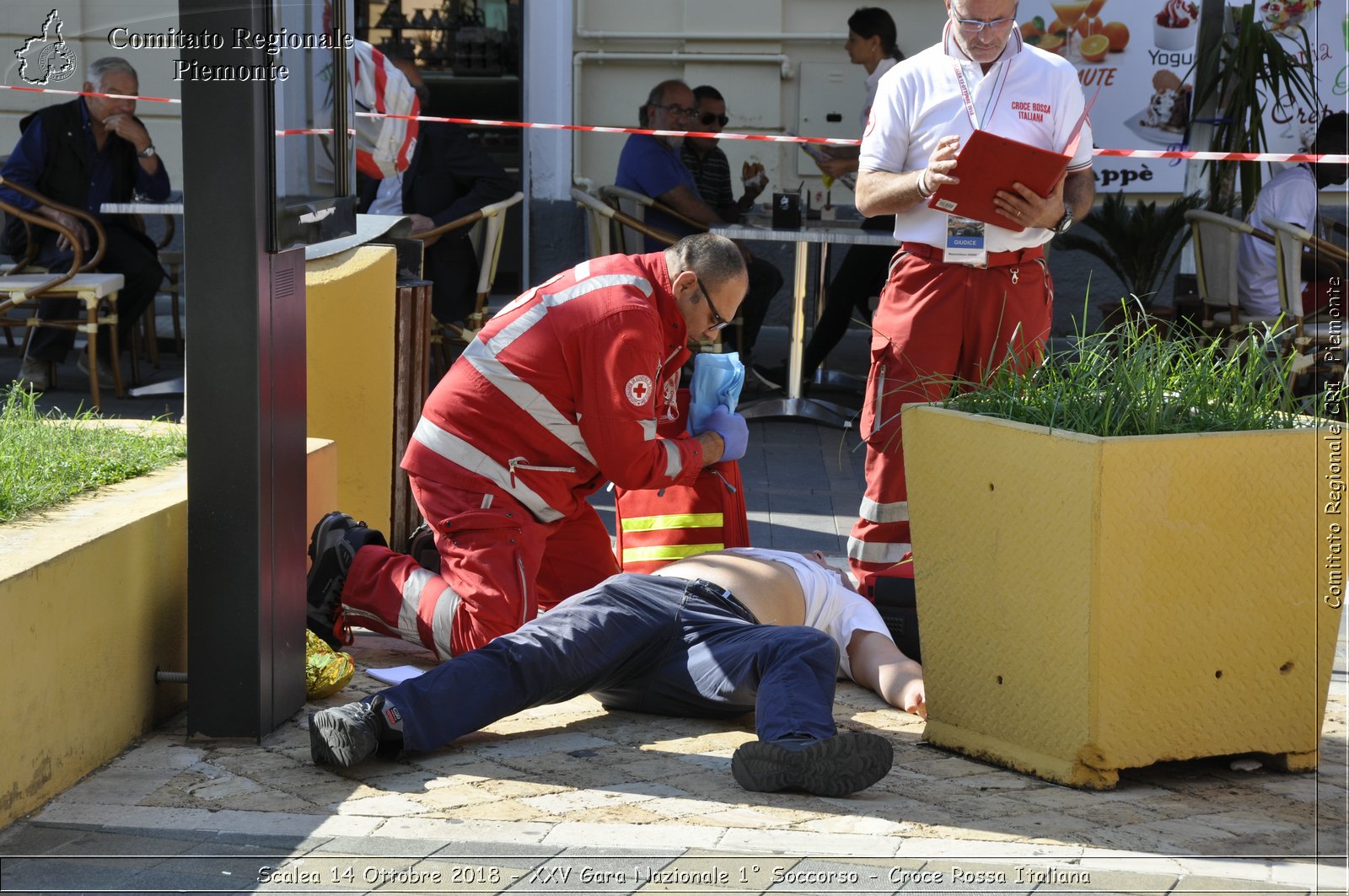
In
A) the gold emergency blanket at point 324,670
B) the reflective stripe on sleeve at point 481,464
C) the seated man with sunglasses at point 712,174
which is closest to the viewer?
the gold emergency blanket at point 324,670

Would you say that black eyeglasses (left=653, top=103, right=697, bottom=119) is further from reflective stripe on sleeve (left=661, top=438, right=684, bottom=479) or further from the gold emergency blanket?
the gold emergency blanket

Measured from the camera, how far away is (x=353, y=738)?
122 inches

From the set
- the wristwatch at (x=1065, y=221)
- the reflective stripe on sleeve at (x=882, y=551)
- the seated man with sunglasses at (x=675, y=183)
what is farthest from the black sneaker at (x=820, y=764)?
the seated man with sunglasses at (x=675, y=183)

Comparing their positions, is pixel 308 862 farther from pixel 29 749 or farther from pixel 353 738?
pixel 29 749

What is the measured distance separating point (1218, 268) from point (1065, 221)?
3.47 metres

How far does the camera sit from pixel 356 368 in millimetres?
4793

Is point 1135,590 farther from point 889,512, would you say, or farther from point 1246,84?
point 1246,84

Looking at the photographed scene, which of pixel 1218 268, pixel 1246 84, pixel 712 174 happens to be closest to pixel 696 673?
pixel 1218 268

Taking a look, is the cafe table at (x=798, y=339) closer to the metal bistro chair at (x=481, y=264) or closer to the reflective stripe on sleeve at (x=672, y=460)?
the metal bistro chair at (x=481, y=264)

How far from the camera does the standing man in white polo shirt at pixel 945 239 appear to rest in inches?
177

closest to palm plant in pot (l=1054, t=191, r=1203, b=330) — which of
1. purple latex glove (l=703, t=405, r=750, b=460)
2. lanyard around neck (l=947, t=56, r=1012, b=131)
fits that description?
lanyard around neck (l=947, t=56, r=1012, b=131)

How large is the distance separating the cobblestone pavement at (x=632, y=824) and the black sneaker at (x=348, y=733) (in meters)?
0.06

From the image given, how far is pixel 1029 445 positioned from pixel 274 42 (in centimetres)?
179

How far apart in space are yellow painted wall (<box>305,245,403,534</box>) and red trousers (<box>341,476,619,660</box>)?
1.94 feet
